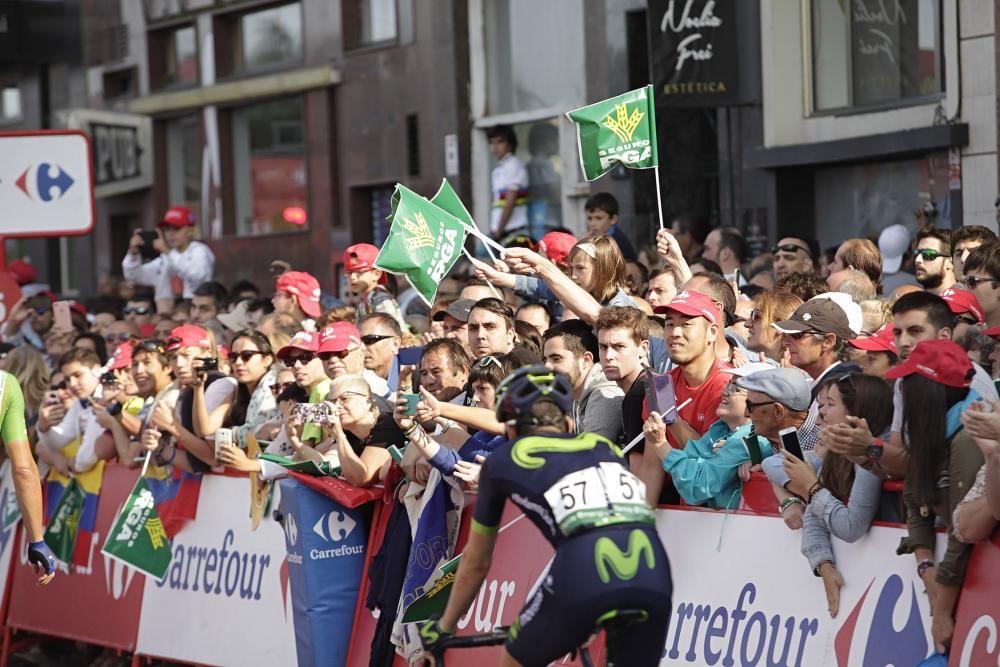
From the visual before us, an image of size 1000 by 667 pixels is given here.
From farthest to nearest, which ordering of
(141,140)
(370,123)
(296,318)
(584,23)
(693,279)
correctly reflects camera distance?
1. (141,140)
2. (370,123)
3. (584,23)
4. (296,318)
5. (693,279)

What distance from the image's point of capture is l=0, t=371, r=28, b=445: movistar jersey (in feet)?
30.4

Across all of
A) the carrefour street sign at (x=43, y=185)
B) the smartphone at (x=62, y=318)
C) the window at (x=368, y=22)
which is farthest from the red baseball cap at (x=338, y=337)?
the window at (x=368, y=22)

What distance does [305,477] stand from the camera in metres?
9.59

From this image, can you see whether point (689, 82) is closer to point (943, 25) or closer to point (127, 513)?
point (943, 25)

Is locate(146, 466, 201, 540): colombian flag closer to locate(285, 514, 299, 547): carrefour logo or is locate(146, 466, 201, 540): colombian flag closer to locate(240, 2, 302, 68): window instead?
locate(285, 514, 299, 547): carrefour logo

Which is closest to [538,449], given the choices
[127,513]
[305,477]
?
[305,477]

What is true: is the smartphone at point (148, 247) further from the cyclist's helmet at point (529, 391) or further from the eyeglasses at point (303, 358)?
the cyclist's helmet at point (529, 391)

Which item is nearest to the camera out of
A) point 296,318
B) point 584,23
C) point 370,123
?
point 296,318

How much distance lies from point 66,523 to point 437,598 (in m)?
4.94

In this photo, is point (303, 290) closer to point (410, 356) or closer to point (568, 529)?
point (410, 356)

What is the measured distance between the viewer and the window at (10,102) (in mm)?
30266

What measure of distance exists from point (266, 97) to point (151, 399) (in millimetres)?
11603

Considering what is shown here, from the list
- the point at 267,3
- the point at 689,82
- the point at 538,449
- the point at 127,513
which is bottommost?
the point at 127,513

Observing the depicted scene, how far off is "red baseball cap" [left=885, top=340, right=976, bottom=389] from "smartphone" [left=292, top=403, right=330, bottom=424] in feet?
11.8
